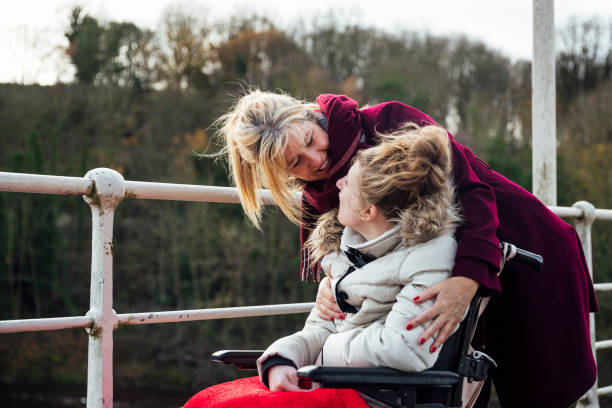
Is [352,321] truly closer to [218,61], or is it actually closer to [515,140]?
[515,140]

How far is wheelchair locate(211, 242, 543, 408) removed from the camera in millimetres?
1239

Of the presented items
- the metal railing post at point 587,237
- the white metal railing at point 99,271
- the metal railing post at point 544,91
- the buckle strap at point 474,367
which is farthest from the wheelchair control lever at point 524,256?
the metal railing post at point 544,91

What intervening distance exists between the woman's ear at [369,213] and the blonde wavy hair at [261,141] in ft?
1.34

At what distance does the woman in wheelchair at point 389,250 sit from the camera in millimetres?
1396

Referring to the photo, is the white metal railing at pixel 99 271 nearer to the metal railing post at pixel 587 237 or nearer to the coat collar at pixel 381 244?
the coat collar at pixel 381 244

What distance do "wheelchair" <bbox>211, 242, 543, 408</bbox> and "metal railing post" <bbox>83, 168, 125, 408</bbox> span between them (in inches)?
15.4

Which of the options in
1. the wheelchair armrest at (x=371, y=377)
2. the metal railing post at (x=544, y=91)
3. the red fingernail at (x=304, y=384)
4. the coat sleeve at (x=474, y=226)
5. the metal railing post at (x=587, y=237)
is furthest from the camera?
the metal railing post at (x=544, y=91)

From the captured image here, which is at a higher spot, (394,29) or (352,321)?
→ (394,29)

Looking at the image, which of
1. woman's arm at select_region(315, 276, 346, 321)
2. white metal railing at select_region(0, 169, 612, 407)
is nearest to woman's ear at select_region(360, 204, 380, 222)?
woman's arm at select_region(315, 276, 346, 321)

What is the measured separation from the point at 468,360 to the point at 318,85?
62.8 feet

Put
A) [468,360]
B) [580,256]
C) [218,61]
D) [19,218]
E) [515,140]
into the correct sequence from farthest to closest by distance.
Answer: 1. [218,61]
2. [515,140]
3. [19,218]
4. [580,256]
5. [468,360]

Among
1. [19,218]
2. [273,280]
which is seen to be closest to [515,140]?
[273,280]

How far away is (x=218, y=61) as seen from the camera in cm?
2125

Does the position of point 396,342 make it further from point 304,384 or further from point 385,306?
point 304,384
